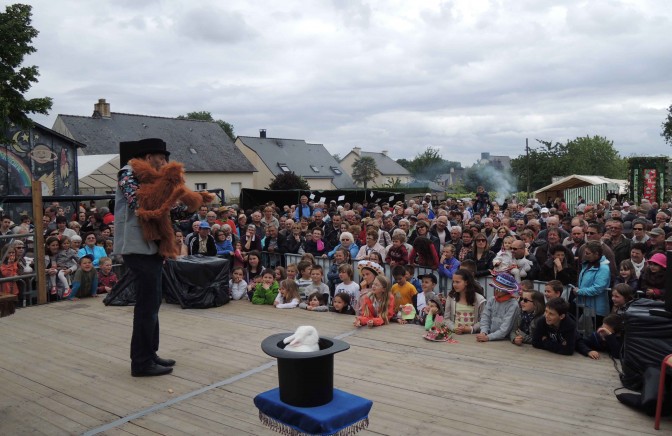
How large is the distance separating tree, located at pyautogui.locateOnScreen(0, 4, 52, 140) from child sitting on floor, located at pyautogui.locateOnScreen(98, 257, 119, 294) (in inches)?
484

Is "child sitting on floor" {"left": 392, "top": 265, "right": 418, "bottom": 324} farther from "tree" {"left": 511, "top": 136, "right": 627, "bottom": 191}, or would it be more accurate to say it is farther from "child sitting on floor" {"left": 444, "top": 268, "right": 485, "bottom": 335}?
"tree" {"left": 511, "top": 136, "right": 627, "bottom": 191}

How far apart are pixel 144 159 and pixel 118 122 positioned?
37.2 meters

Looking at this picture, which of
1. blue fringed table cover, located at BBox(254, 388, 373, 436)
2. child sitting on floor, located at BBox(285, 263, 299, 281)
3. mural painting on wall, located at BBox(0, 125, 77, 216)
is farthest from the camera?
mural painting on wall, located at BBox(0, 125, 77, 216)

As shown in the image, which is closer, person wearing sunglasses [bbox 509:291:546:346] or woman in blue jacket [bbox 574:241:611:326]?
person wearing sunglasses [bbox 509:291:546:346]

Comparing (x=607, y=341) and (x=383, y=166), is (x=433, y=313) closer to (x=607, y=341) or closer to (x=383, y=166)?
(x=607, y=341)

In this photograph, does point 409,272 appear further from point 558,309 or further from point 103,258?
point 103,258

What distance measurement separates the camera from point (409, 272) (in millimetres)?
8289

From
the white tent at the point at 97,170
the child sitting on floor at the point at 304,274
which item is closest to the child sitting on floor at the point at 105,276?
the child sitting on floor at the point at 304,274

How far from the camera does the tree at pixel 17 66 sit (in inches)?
747

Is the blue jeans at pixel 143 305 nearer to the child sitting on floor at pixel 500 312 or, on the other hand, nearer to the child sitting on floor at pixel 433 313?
the child sitting on floor at pixel 433 313

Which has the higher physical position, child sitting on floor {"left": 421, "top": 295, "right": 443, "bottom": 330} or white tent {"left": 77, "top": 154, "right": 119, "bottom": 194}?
white tent {"left": 77, "top": 154, "right": 119, "bottom": 194}

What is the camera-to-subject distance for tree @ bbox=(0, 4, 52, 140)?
18969 millimetres

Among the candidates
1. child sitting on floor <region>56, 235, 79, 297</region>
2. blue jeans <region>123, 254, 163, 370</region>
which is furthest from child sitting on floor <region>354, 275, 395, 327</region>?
child sitting on floor <region>56, 235, 79, 297</region>

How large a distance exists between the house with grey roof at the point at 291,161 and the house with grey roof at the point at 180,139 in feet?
12.6
